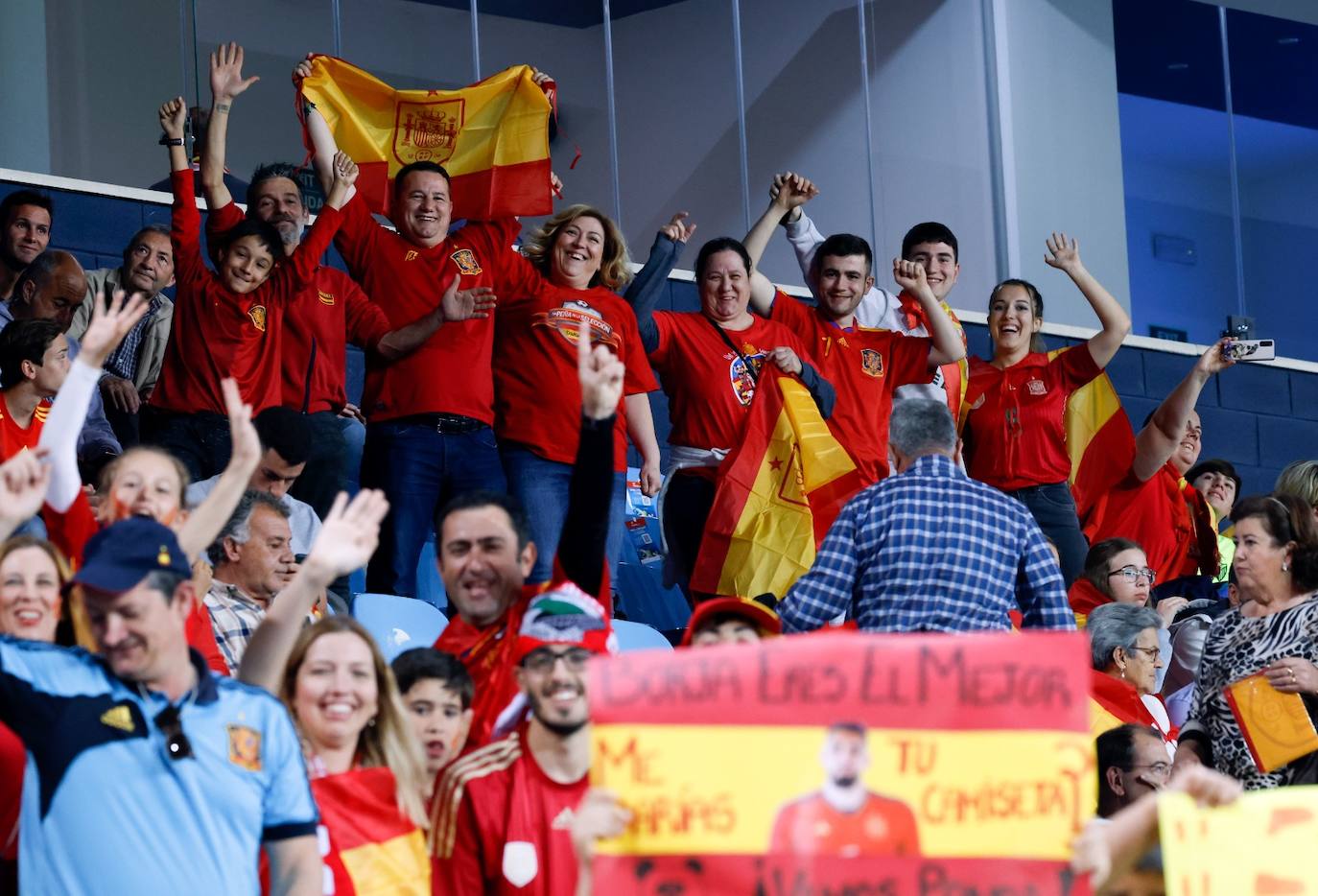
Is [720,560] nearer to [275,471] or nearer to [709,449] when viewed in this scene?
[709,449]

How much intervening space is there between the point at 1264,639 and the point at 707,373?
2428 millimetres

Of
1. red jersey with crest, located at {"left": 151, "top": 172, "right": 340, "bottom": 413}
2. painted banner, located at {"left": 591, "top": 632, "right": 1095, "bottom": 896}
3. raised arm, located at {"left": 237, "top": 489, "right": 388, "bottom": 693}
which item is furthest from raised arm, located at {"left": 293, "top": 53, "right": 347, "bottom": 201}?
painted banner, located at {"left": 591, "top": 632, "right": 1095, "bottom": 896}

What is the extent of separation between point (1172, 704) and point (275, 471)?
3.12 m

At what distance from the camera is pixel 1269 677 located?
517cm

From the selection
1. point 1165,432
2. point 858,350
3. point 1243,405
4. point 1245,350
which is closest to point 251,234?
point 858,350

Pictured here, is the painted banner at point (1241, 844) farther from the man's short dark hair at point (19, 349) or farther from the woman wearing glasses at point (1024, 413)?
the woman wearing glasses at point (1024, 413)

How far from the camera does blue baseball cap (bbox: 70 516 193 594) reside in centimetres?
339

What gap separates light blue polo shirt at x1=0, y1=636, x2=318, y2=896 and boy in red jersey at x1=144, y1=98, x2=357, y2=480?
124 inches

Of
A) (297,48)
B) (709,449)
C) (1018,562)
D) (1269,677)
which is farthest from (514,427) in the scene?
(297,48)

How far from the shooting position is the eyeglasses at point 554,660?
3.96m

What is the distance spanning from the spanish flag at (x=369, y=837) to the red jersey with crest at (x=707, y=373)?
333 centimetres

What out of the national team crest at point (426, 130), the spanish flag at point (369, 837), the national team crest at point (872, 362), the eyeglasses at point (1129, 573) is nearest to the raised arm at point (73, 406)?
the spanish flag at point (369, 837)

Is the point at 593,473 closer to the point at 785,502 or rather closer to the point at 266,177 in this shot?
the point at 785,502

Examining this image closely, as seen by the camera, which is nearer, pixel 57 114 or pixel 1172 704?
pixel 1172 704
